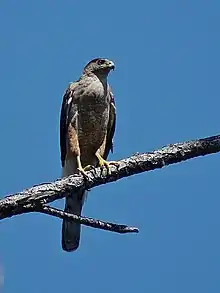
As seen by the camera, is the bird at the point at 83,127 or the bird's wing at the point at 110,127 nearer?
the bird at the point at 83,127

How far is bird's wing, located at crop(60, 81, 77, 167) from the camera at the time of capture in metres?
7.18

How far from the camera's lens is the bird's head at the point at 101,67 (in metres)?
7.52

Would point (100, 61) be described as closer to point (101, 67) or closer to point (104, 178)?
point (101, 67)

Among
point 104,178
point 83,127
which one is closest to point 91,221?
point 104,178

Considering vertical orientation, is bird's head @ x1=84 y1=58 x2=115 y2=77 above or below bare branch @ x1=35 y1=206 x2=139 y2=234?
above

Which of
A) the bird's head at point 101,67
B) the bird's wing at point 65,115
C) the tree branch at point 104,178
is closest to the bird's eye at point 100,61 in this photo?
the bird's head at point 101,67

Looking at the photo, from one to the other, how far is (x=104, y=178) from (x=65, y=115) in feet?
8.22

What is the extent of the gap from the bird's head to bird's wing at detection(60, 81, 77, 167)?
33 centimetres

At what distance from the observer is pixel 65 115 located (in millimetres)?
7211

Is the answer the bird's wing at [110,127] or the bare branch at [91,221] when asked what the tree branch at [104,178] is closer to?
the bare branch at [91,221]

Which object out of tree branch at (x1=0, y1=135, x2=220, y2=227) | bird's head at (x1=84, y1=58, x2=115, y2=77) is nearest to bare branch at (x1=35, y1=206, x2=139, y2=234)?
tree branch at (x1=0, y1=135, x2=220, y2=227)

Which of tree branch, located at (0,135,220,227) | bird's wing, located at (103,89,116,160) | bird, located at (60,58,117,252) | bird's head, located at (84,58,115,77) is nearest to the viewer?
tree branch, located at (0,135,220,227)

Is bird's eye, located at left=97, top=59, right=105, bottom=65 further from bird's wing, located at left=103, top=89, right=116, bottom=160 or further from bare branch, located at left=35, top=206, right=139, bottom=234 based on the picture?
bare branch, located at left=35, top=206, right=139, bottom=234

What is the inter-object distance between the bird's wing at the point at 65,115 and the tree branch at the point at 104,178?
2404 mm
